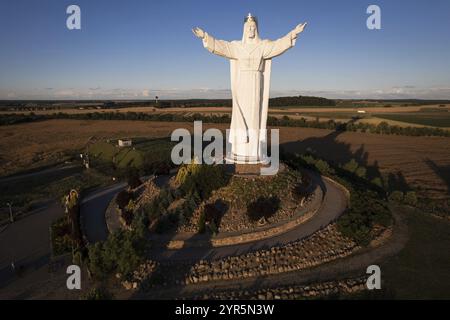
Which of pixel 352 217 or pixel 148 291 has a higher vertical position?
pixel 352 217

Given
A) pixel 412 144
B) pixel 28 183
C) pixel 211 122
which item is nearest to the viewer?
pixel 28 183

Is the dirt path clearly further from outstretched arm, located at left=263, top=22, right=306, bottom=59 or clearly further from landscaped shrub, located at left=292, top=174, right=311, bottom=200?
outstretched arm, located at left=263, top=22, right=306, bottom=59

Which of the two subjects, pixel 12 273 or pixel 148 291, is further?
pixel 12 273

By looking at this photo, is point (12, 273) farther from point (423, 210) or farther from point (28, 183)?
point (423, 210)

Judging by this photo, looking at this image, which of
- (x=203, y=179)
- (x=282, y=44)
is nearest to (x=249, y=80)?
→ (x=282, y=44)

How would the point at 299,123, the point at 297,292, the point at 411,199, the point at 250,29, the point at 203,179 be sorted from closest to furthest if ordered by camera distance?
the point at 297,292
the point at 250,29
the point at 203,179
the point at 411,199
the point at 299,123

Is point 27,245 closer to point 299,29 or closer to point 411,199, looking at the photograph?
point 299,29
